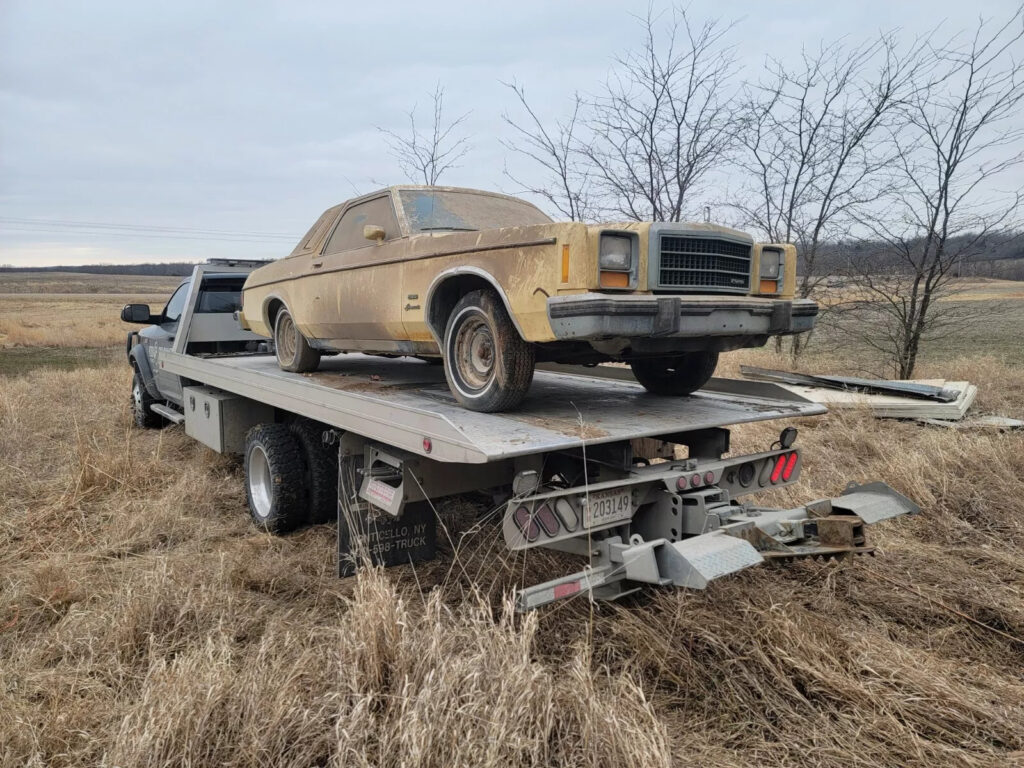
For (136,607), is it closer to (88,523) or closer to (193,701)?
(193,701)

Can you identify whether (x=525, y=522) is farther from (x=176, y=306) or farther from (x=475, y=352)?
(x=176, y=306)

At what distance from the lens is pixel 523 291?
11.4 ft

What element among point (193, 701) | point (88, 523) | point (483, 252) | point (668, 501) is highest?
point (483, 252)

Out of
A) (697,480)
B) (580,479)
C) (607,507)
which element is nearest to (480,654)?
(607,507)

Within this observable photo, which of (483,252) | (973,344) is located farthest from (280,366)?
(973,344)

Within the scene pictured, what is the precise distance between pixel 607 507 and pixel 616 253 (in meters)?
1.22

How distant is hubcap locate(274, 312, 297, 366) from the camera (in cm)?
615

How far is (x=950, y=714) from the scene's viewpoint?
2543 mm

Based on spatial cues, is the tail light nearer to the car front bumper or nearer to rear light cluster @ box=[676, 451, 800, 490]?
the car front bumper

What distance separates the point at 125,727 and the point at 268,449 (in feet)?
8.86

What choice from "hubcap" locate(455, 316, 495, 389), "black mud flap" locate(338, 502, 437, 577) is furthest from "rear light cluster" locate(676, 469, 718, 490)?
"black mud flap" locate(338, 502, 437, 577)

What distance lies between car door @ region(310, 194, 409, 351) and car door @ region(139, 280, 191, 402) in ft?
10.6

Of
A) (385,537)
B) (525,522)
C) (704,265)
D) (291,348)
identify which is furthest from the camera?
(291,348)

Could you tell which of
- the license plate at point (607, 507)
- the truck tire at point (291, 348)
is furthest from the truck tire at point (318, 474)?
the license plate at point (607, 507)
